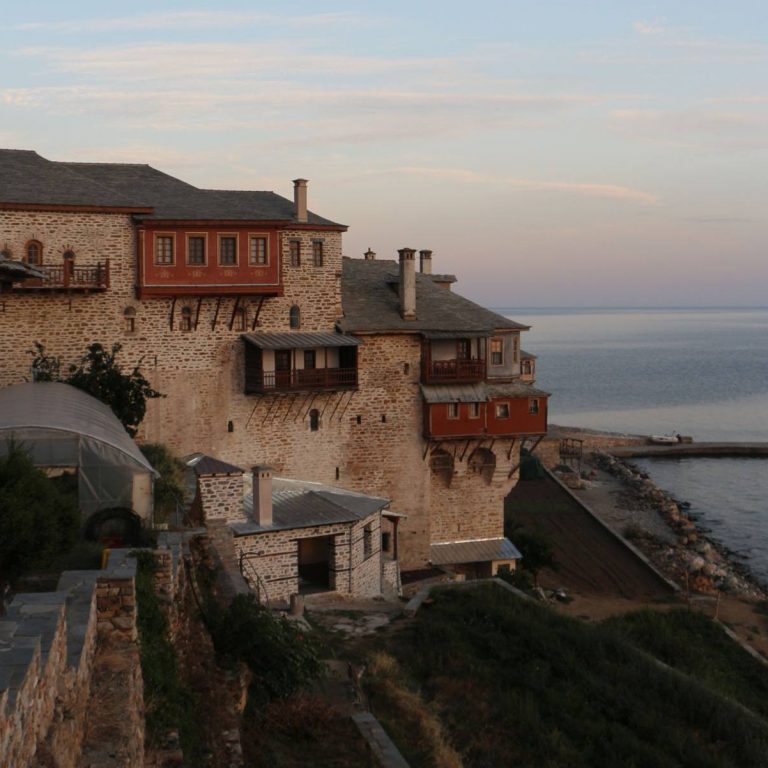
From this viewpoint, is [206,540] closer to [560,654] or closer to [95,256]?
[560,654]

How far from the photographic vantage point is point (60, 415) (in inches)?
713

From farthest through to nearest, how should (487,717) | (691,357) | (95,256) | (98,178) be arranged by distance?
1. (691,357)
2. (98,178)
3. (95,256)
4. (487,717)

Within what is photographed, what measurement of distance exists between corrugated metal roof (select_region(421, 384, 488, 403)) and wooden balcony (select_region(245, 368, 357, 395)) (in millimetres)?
2561

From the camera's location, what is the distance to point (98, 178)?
32719 millimetres

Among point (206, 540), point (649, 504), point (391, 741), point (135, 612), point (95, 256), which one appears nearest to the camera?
point (135, 612)

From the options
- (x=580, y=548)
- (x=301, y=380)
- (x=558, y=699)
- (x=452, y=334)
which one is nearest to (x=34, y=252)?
(x=301, y=380)

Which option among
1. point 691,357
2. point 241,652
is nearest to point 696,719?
point 241,652

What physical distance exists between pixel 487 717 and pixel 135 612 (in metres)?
8.04

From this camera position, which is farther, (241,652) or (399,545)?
(399,545)

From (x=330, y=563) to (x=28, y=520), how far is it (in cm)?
1594

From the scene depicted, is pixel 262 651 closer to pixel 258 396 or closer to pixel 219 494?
pixel 219 494

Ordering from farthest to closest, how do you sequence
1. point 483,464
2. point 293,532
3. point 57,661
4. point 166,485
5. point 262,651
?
point 483,464 → point 293,532 → point 166,485 → point 262,651 → point 57,661

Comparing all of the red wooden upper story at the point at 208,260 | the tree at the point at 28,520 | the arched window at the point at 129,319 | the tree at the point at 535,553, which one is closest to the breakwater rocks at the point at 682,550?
→ the tree at the point at 535,553

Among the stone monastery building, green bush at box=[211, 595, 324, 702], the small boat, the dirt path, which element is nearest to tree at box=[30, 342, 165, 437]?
the stone monastery building
